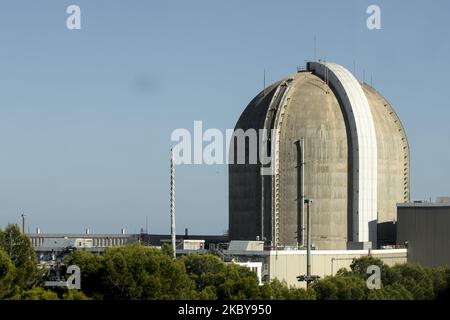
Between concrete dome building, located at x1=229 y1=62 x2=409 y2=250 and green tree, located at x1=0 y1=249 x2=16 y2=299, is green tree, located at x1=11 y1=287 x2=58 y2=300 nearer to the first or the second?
green tree, located at x1=0 y1=249 x2=16 y2=299

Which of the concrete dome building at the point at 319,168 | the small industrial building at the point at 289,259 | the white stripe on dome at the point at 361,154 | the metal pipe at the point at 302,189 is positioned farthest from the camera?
the white stripe on dome at the point at 361,154

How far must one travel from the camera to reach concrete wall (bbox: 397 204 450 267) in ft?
401

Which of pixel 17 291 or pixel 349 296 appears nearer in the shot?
pixel 17 291

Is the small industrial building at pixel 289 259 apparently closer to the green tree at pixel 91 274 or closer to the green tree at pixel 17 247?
the green tree at pixel 91 274

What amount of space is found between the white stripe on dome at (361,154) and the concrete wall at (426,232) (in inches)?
109

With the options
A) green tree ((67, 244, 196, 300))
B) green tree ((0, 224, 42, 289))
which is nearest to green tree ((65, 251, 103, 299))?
green tree ((67, 244, 196, 300))

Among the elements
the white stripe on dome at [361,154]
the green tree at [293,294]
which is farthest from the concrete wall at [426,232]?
the green tree at [293,294]

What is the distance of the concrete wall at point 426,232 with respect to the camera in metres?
122

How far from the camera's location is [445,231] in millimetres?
122125

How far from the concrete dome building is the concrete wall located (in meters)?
3.06

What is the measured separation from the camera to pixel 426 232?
124062mm
